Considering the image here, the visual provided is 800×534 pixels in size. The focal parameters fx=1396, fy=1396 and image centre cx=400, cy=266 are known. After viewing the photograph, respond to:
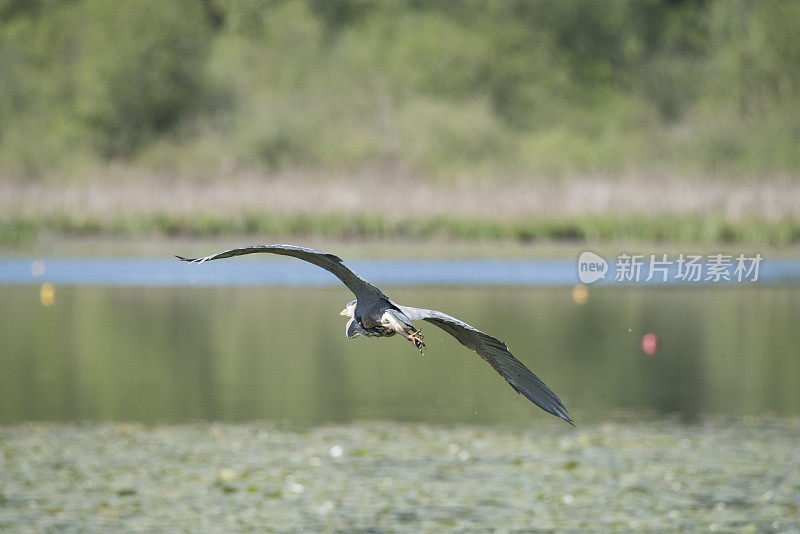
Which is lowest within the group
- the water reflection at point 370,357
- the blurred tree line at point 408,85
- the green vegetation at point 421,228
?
the water reflection at point 370,357

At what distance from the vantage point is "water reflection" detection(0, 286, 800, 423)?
38.2 feet

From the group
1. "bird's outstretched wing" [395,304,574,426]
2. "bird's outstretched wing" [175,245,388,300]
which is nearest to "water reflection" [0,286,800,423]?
"bird's outstretched wing" [395,304,574,426]

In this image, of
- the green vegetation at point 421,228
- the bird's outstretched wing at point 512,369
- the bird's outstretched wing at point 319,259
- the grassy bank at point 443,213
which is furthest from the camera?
the grassy bank at point 443,213

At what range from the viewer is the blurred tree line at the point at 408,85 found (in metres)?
34.5

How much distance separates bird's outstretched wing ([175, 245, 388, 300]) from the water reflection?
6481mm

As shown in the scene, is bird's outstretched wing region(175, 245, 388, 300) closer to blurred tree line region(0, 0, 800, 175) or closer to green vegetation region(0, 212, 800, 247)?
green vegetation region(0, 212, 800, 247)

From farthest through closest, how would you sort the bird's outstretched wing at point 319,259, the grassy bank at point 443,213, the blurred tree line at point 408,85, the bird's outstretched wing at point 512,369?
the blurred tree line at point 408,85 → the grassy bank at point 443,213 → the bird's outstretched wing at point 512,369 → the bird's outstretched wing at point 319,259

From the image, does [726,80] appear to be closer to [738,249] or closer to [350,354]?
[738,249]

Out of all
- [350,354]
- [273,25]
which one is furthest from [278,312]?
[273,25]

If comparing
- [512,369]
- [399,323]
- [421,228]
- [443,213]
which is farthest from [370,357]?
[399,323]

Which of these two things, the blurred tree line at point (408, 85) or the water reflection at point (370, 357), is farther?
the blurred tree line at point (408, 85)

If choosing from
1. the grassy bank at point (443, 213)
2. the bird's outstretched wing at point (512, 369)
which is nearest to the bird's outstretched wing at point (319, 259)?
the bird's outstretched wing at point (512, 369)

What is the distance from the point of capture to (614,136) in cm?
3769

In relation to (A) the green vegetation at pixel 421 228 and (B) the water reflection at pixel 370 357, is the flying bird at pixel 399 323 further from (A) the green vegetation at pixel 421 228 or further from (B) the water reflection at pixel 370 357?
(A) the green vegetation at pixel 421 228
